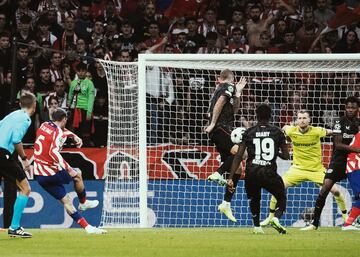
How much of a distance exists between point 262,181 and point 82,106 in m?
6.35

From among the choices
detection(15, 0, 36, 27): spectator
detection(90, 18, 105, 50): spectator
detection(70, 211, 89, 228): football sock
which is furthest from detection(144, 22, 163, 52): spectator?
detection(70, 211, 89, 228): football sock

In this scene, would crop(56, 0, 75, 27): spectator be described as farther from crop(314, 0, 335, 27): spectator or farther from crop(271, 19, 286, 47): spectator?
crop(314, 0, 335, 27): spectator

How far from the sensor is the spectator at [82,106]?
63.8 feet

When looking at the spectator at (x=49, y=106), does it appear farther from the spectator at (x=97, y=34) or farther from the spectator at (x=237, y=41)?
the spectator at (x=237, y=41)

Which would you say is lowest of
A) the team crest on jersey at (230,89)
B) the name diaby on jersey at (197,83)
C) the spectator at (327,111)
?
the spectator at (327,111)

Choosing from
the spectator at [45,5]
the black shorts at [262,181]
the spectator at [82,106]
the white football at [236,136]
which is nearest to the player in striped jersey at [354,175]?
the white football at [236,136]

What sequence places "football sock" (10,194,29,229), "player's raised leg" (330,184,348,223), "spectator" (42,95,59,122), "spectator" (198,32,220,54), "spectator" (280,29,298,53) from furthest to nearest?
"spectator" (280,29,298,53) → "spectator" (198,32,220,54) → "spectator" (42,95,59,122) → "player's raised leg" (330,184,348,223) → "football sock" (10,194,29,229)

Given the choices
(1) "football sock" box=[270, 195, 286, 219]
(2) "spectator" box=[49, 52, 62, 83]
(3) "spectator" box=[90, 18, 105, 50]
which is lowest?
(1) "football sock" box=[270, 195, 286, 219]

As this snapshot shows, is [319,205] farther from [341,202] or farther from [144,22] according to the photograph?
[144,22]

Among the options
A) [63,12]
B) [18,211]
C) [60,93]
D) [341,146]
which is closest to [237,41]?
[63,12]

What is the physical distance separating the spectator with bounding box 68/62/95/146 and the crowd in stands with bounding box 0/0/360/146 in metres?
0.02

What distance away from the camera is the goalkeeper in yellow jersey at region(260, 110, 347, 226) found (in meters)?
16.5

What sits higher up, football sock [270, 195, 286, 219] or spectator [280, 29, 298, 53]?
spectator [280, 29, 298, 53]

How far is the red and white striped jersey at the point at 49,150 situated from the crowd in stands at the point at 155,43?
3554 mm
